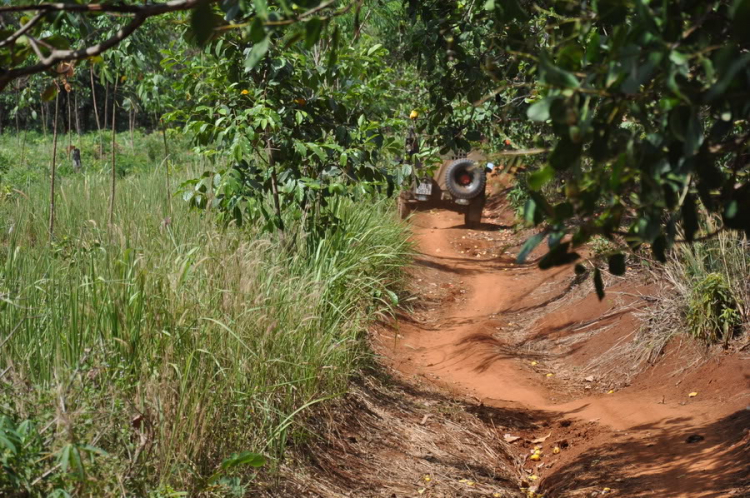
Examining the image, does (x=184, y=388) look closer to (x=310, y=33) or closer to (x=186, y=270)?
(x=186, y=270)

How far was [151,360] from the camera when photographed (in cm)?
376

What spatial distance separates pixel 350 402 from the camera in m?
5.57

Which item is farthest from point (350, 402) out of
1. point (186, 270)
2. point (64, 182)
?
point (64, 182)

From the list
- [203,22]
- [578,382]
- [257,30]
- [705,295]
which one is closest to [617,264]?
[257,30]

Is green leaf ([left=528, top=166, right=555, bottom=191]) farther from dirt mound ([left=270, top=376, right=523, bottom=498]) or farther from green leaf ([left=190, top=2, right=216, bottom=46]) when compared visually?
dirt mound ([left=270, top=376, right=523, bottom=498])

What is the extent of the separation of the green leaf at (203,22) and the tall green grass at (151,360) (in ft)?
4.45

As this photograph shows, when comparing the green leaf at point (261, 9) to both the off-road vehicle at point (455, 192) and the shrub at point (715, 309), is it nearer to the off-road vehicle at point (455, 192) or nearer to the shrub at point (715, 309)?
the shrub at point (715, 309)

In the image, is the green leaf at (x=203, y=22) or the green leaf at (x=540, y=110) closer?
the green leaf at (x=540, y=110)

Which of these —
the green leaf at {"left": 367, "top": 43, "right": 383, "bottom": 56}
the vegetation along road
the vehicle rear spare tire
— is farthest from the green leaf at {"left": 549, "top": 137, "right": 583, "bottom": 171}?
the vehicle rear spare tire

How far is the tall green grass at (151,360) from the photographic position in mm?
3047

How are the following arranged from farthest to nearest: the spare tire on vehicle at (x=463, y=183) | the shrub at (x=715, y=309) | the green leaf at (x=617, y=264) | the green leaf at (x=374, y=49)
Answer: the spare tire on vehicle at (x=463, y=183) < the shrub at (x=715, y=309) < the green leaf at (x=374, y=49) < the green leaf at (x=617, y=264)

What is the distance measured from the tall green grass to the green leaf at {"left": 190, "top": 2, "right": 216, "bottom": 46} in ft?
4.45

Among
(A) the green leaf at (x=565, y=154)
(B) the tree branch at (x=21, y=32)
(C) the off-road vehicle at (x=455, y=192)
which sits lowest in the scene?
(C) the off-road vehicle at (x=455, y=192)

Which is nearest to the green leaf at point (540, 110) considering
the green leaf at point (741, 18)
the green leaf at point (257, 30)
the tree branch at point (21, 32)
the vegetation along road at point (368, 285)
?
the vegetation along road at point (368, 285)
